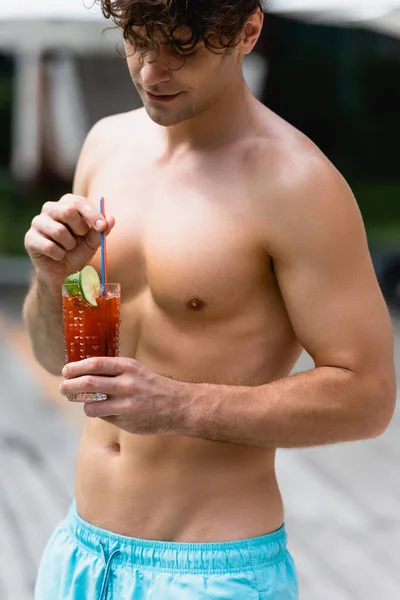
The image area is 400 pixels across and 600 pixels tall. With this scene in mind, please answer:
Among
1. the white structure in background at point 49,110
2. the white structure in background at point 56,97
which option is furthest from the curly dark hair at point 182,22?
the white structure in background at point 49,110

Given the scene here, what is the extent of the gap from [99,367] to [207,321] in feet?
1.12

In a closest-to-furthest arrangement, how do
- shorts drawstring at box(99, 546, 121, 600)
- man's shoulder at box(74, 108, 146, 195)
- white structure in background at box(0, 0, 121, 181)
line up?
shorts drawstring at box(99, 546, 121, 600) < man's shoulder at box(74, 108, 146, 195) < white structure in background at box(0, 0, 121, 181)

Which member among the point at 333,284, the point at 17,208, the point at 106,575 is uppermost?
the point at 333,284

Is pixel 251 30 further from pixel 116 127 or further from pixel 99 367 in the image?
pixel 99 367

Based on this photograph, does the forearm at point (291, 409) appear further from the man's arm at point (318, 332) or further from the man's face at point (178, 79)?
the man's face at point (178, 79)

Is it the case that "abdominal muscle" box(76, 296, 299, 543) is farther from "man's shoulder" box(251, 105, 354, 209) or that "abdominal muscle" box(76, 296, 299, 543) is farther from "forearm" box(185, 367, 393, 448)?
"man's shoulder" box(251, 105, 354, 209)

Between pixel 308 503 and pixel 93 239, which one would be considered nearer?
pixel 93 239

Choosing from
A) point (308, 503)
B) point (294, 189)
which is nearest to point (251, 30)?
point (294, 189)

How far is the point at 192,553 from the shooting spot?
A: 6.51ft

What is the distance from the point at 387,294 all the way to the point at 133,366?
7645mm

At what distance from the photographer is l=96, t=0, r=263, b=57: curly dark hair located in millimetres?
1804

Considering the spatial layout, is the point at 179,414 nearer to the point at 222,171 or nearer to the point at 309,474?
the point at 222,171

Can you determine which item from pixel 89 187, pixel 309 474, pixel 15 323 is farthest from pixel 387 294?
pixel 89 187

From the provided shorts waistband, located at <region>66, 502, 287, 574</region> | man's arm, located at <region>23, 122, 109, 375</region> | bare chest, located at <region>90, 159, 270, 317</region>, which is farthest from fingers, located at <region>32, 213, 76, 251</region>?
shorts waistband, located at <region>66, 502, 287, 574</region>
